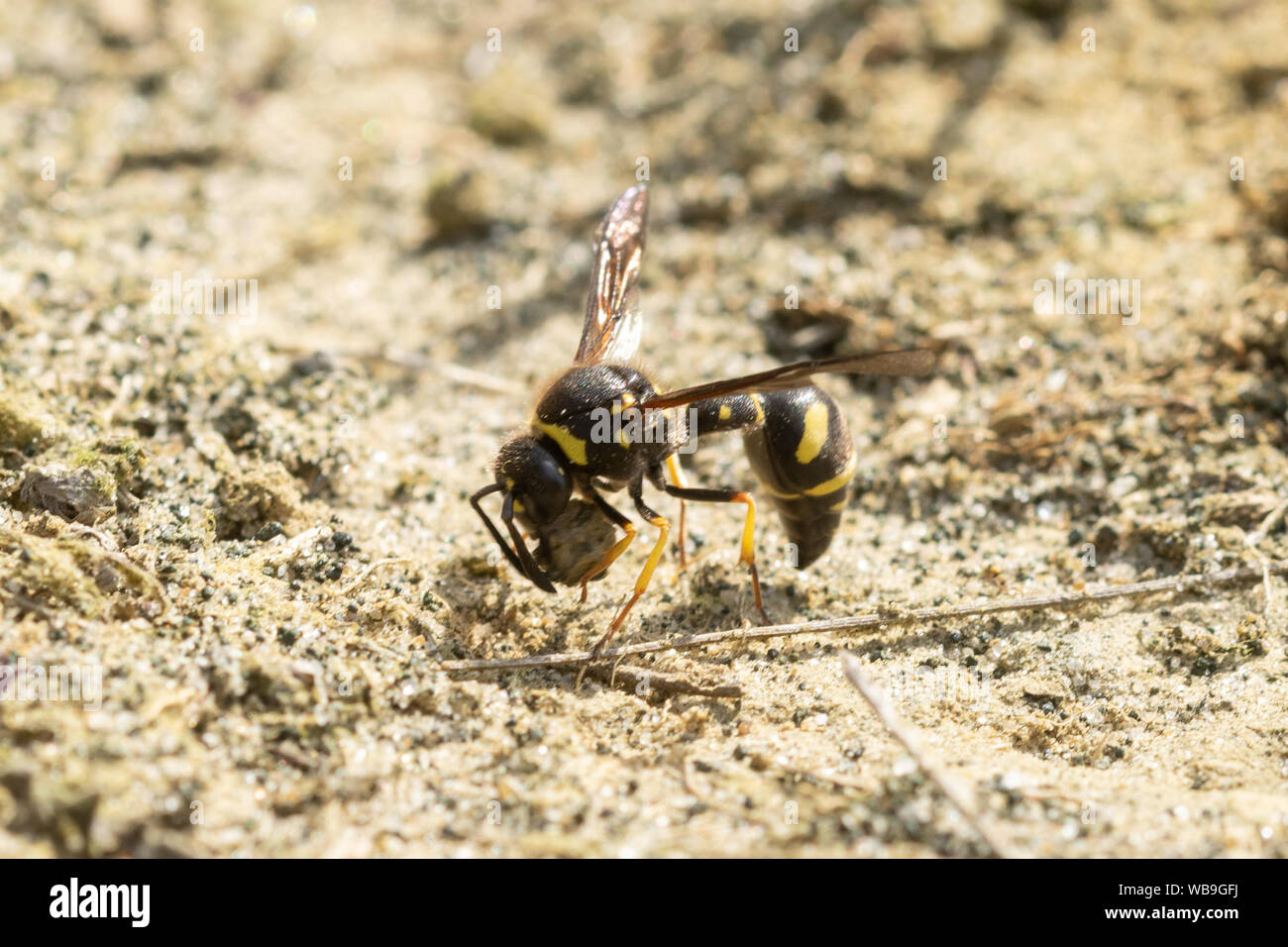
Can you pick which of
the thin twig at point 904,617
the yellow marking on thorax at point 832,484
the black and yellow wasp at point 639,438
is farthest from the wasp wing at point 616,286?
the thin twig at point 904,617

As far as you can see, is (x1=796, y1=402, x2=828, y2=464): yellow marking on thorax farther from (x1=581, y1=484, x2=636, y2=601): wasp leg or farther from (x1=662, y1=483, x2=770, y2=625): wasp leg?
(x1=581, y1=484, x2=636, y2=601): wasp leg

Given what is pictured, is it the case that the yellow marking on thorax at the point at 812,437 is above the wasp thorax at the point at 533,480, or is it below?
above

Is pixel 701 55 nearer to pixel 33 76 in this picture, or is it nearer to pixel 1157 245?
pixel 1157 245

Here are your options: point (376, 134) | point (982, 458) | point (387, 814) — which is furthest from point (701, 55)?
point (387, 814)

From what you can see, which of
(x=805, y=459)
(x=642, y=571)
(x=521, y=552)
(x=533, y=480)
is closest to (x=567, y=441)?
(x=533, y=480)

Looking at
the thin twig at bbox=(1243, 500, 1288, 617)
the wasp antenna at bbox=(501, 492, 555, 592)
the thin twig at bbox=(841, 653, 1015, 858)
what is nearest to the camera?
the thin twig at bbox=(841, 653, 1015, 858)

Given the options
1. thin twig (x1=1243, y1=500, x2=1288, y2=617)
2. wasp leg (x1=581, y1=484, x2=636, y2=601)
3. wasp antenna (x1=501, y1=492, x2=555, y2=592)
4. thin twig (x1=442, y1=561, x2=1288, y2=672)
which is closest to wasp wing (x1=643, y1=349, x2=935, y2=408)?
wasp leg (x1=581, y1=484, x2=636, y2=601)

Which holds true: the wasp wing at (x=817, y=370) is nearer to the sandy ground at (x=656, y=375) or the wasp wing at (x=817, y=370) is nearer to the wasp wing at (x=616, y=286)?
the wasp wing at (x=616, y=286)
